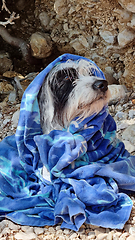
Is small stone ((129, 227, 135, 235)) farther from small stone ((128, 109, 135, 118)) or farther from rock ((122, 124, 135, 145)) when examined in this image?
small stone ((128, 109, 135, 118))

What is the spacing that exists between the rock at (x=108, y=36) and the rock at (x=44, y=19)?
3.34 ft

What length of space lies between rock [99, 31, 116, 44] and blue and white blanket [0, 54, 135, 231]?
6.77 feet

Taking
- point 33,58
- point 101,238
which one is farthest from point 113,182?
point 33,58

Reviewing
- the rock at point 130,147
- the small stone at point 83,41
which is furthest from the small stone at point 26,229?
the small stone at point 83,41

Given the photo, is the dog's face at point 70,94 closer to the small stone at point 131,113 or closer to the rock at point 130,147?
the rock at point 130,147

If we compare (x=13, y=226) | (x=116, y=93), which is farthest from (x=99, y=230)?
(x=116, y=93)

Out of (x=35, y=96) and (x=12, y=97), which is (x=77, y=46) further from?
(x=35, y=96)

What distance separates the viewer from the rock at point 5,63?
15.5ft

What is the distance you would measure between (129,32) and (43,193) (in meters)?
2.58

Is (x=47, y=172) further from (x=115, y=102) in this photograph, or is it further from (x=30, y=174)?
(x=115, y=102)

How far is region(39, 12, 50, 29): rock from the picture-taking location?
14.3 feet

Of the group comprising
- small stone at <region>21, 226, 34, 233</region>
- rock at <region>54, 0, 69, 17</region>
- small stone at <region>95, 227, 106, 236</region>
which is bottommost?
small stone at <region>95, 227, 106, 236</region>

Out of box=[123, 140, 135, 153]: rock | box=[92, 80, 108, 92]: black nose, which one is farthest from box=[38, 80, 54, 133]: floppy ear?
box=[123, 140, 135, 153]: rock

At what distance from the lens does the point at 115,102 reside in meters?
3.51
